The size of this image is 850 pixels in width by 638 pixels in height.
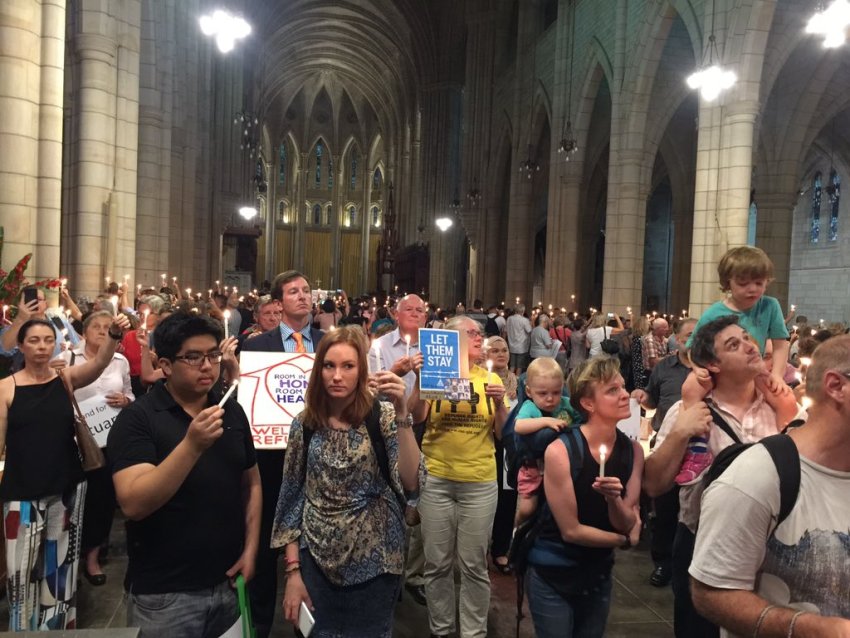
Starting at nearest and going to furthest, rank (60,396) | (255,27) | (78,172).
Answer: (60,396) < (78,172) < (255,27)

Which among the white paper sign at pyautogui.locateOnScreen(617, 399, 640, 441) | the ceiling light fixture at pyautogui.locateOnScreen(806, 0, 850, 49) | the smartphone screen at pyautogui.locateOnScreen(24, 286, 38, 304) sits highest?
the ceiling light fixture at pyautogui.locateOnScreen(806, 0, 850, 49)

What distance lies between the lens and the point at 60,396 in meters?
3.82

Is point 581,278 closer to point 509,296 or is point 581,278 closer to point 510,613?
point 509,296

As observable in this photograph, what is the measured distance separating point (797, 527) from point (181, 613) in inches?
86.0

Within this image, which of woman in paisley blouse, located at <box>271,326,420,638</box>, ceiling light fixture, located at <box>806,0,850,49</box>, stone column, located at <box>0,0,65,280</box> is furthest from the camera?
ceiling light fixture, located at <box>806,0,850,49</box>

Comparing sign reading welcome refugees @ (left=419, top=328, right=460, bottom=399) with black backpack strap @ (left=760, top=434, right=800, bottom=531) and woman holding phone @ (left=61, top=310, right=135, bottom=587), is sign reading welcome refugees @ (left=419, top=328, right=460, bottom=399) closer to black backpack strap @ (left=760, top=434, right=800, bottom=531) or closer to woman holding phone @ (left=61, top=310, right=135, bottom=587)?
black backpack strap @ (left=760, top=434, right=800, bottom=531)

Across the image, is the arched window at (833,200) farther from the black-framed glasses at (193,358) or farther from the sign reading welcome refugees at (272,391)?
the black-framed glasses at (193,358)

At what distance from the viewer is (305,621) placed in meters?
2.61

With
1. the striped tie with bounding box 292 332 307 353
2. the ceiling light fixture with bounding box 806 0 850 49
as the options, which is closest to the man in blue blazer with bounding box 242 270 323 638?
the striped tie with bounding box 292 332 307 353

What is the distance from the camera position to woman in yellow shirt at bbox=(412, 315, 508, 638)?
163 inches

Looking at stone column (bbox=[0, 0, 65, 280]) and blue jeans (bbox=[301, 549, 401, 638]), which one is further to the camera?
stone column (bbox=[0, 0, 65, 280])

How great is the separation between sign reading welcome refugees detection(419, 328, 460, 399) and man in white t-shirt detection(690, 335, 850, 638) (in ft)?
6.32

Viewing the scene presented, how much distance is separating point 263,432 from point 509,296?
24427mm

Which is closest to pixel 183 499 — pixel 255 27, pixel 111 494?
pixel 111 494
